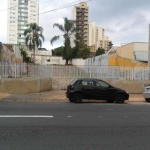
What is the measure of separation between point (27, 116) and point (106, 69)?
1184 cm

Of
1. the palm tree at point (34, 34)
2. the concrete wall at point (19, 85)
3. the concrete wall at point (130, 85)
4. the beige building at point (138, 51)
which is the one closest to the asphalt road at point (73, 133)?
the concrete wall at point (19, 85)

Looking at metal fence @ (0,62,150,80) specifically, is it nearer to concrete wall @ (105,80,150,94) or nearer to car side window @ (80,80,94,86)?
concrete wall @ (105,80,150,94)

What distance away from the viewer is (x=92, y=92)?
1420 cm

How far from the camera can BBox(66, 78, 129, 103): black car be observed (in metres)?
14.1

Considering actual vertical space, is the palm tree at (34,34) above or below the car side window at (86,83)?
above

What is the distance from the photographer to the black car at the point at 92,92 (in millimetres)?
14102

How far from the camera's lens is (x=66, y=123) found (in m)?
7.86

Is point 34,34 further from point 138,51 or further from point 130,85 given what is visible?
point 130,85

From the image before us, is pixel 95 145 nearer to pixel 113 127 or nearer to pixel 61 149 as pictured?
pixel 61 149

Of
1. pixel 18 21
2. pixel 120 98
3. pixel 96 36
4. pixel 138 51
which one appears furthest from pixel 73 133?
pixel 18 21

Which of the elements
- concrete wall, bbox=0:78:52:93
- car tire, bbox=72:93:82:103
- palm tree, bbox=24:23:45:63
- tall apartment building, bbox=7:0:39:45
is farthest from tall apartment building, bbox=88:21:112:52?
car tire, bbox=72:93:82:103

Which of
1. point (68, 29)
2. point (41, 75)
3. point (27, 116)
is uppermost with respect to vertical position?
point (68, 29)

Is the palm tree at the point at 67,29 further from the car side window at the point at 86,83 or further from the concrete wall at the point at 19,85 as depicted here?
the car side window at the point at 86,83

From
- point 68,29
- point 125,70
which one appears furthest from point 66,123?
point 68,29
